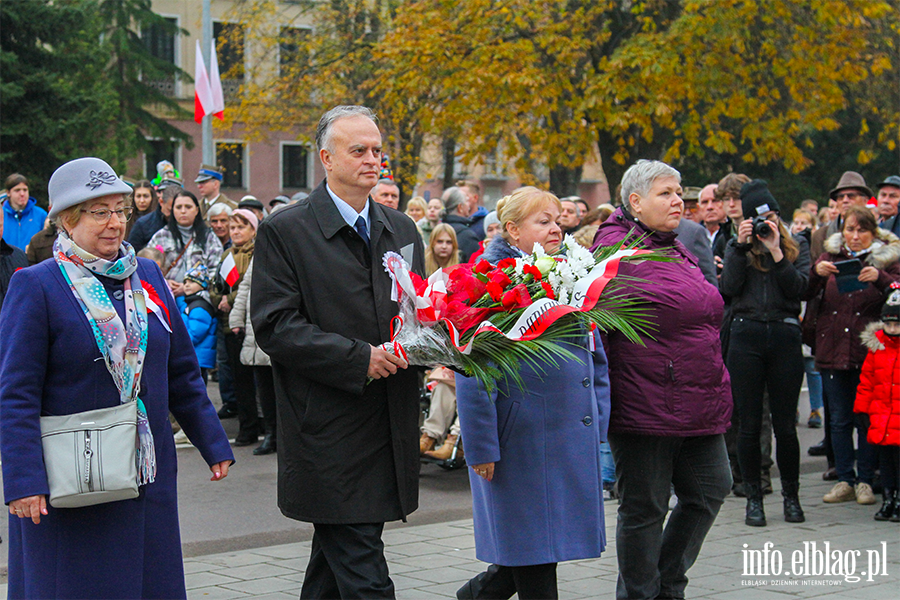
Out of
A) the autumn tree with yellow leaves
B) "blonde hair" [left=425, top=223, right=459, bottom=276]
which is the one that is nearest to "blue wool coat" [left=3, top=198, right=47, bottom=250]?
"blonde hair" [left=425, top=223, right=459, bottom=276]

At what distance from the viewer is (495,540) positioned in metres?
4.51

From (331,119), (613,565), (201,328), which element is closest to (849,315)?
(613,565)

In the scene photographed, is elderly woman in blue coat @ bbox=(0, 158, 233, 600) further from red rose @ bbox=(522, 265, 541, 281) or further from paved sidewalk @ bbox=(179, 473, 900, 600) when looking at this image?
paved sidewalk @ bbox=(179, 473, 900, 600)

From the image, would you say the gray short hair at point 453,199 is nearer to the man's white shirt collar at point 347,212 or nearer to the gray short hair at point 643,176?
the gray short hair at point 643,176

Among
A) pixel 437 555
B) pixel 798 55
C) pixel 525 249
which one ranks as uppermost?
pixel 798 55

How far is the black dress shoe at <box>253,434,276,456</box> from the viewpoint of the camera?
30.6 ft

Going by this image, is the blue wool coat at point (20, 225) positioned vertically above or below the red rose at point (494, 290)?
above

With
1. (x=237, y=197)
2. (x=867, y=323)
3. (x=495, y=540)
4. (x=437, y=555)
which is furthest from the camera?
(x=237, y=197)

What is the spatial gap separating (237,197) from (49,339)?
37339mm

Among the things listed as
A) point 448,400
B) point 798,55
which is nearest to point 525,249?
point 448,400

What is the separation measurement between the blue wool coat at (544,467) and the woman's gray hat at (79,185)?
63.6 inches

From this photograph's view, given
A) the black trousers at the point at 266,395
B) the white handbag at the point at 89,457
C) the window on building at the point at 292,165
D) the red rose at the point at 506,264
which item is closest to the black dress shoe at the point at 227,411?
the black trousers at the point at 266,395

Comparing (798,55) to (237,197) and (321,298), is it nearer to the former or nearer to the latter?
(321,298)

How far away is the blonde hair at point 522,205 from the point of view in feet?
15.7
